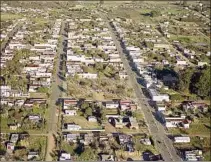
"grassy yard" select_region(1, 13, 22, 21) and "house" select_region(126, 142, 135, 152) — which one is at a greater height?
"grassy yard" select_region(1, 13, 22, 21)

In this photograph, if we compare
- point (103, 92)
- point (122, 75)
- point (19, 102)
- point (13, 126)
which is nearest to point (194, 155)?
point (103, 92)

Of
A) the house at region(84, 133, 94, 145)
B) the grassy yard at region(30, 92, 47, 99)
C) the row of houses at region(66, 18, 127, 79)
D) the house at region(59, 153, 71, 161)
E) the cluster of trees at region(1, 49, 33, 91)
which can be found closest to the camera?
the house at region(59, 153, 71, 161)

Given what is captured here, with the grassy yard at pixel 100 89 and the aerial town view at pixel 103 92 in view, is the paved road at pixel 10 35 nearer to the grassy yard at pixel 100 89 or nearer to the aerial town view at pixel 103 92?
the aerial town view at pixel 103 92

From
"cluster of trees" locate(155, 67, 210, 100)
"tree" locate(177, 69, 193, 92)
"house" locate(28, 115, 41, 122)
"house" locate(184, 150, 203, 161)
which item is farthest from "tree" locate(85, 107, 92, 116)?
"tree" locate(177, 69, 193, 92)

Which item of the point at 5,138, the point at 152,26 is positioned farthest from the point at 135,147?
the point at 152,26

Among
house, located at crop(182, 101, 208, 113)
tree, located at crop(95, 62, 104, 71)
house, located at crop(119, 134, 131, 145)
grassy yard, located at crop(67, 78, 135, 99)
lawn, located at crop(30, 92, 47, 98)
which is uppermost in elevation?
tree, located at crop(95, 62, 104, 71)

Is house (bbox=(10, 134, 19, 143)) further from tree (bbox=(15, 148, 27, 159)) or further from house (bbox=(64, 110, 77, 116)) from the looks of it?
house (bbox=(64, 110, 77, 116))
